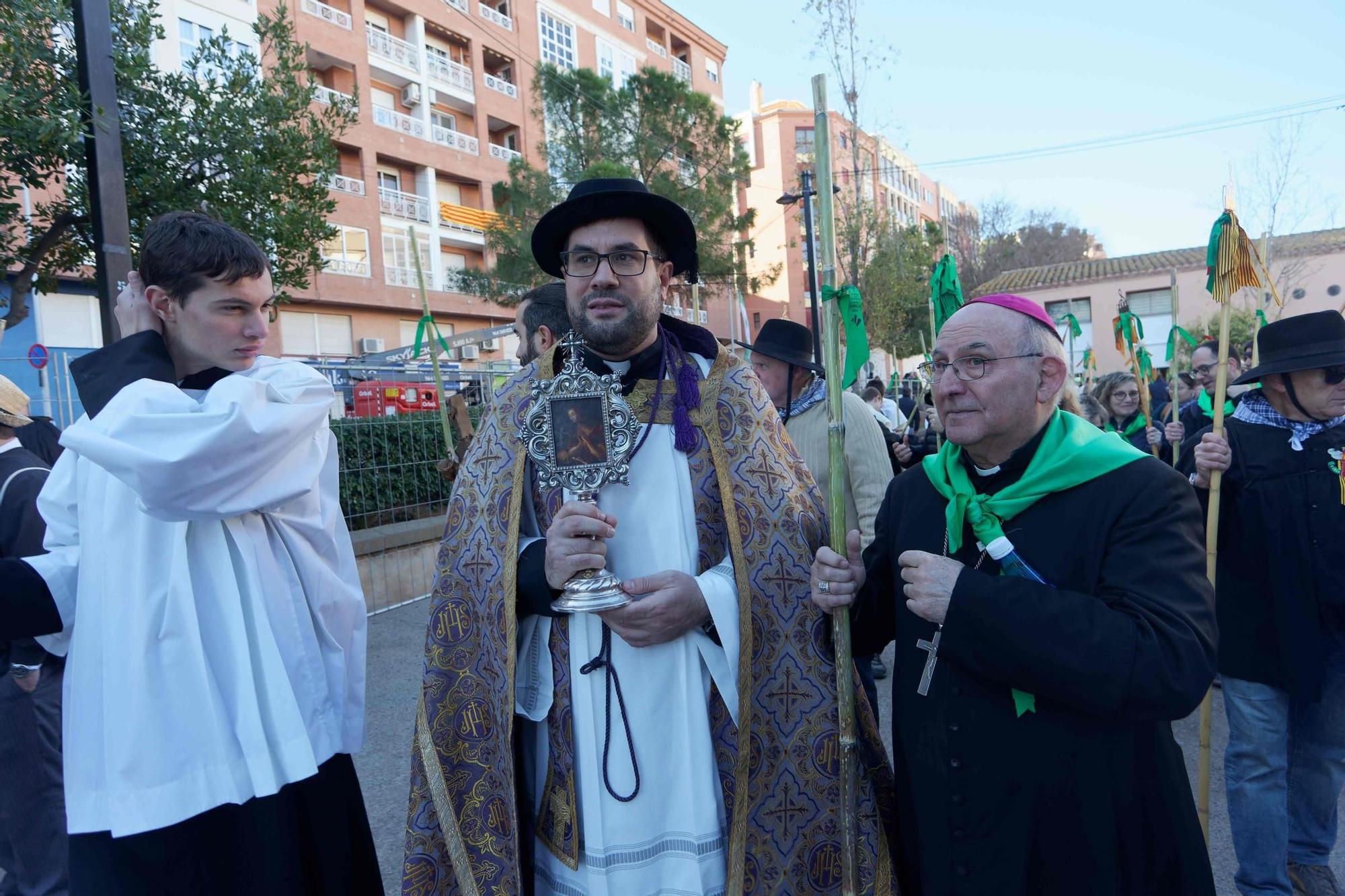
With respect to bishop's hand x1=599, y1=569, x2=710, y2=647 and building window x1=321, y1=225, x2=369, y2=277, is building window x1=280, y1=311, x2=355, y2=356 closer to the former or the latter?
building window x1=321, y1=225, x2=369, y2=277

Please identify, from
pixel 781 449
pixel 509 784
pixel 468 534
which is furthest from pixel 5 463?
pixel 781 449

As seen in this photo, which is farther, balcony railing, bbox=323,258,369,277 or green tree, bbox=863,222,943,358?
balcony railing, bbox=323,258,369,277

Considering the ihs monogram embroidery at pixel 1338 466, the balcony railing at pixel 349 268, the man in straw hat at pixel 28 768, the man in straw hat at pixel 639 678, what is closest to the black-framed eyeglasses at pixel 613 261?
the man in straw hat at pixel 639 678

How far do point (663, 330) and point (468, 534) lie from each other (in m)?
0.76

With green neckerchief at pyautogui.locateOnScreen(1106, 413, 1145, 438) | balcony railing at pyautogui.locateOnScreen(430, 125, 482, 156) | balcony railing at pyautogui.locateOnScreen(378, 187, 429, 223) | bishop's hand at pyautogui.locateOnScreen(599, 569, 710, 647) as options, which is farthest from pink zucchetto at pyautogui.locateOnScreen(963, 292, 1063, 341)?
balcony railing at pyautogui.locateOnScreen(430, 125, 482, 156)

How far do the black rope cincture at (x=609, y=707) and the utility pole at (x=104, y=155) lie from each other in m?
3.30

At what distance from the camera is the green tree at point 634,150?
17.1 metres

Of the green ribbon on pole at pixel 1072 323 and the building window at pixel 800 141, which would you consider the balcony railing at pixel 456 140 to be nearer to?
the building window at pixel 800 141

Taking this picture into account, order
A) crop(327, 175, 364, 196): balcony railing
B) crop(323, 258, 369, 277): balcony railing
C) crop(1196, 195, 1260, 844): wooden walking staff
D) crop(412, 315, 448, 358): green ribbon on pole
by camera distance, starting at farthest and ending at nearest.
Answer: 1. crop(327, 175, 364, 196): balcony railing
2. crop(323, 258, 369, 277): balcony railing
3. crop(412, 315, 448, 358): green ribbon on pole
4. crop(1196, 195, 1260, 844): wooden walking staff

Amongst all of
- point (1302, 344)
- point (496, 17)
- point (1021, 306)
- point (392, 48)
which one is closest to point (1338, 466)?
point (1302, 344)

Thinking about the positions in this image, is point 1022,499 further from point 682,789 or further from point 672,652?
point 682,789

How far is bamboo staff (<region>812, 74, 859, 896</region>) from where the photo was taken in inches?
73.1

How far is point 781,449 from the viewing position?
7.07 feet

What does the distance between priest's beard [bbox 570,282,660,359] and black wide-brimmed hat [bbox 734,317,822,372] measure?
2137mm
